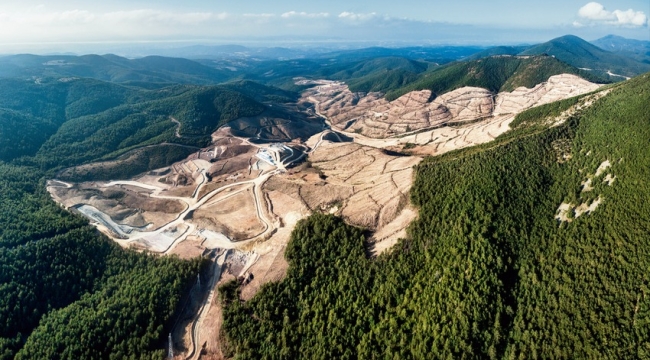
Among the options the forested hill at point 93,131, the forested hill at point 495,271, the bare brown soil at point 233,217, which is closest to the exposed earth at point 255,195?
the bare brown soil at point 233,217

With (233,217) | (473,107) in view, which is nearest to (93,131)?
(233,217)

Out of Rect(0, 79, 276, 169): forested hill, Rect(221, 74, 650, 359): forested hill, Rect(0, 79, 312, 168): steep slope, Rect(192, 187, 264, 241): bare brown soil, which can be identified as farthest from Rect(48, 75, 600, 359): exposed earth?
Rect(0, 79, 276, 169): forested hill

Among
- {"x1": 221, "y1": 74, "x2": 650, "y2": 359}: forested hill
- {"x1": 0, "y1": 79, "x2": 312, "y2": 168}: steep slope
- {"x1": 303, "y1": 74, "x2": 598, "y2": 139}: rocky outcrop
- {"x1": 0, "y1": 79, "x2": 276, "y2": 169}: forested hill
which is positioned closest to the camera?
{"x1": 221, "y1": 74, "x2": 650, "y2": 359}: forested hill

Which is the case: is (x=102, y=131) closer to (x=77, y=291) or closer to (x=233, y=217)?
(x=233, y=217)

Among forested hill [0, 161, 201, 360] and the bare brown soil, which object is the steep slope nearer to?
the bare brown soil

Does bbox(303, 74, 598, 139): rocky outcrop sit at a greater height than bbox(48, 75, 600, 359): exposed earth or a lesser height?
greater

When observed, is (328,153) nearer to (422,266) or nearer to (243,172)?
(243,172)
